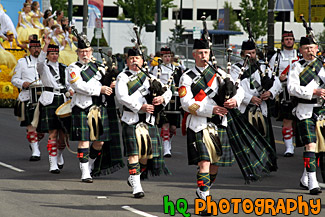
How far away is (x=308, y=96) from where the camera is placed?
33.2 feet

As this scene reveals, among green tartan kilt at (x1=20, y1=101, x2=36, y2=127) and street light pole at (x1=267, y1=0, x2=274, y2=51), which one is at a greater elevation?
street light pole at (x1=267, y1=0, x2=274, y2=51)

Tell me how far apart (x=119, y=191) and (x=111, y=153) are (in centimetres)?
122

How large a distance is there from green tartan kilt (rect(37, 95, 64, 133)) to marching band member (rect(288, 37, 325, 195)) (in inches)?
163

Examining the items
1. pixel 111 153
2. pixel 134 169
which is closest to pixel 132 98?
pixel 134 169

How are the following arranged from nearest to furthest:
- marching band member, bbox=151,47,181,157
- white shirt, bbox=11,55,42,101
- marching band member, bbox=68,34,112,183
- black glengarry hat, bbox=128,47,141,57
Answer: black glengarry hat, bbox=128,47,141,57 < marching band member, bbox=68,34,112,183 < white shirt, bbox=11,55,42,101 < marching band member, bbox=151,47,181,157

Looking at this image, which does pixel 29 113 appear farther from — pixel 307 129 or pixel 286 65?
pixel 307 129

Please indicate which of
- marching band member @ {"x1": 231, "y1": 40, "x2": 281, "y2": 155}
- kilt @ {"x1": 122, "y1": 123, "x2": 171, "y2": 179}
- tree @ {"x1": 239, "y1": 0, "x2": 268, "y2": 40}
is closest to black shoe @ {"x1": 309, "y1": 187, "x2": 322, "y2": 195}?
kilt @ {"x1": 122, "y1": 123, "x2": 171, "y2": 179}

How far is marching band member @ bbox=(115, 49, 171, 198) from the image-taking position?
983 centimetres

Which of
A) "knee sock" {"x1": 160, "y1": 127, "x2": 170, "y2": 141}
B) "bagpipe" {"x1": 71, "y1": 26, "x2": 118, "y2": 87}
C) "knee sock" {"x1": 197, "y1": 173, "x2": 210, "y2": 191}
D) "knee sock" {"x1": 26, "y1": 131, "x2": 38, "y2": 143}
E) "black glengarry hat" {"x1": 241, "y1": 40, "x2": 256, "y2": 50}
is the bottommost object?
"knee sock" {"x1": 160, "y1": 127, "x2": 170, "y2": 141}

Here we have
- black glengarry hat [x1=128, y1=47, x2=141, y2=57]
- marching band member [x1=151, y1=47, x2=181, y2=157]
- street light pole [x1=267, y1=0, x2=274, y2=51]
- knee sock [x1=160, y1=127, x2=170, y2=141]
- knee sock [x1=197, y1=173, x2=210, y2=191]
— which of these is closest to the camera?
knee sock [x1=197, y1=173, x2=210, y2=191]

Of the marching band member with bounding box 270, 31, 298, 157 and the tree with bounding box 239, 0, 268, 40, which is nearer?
the marching band member with bounding box 270, 31, 298, 157

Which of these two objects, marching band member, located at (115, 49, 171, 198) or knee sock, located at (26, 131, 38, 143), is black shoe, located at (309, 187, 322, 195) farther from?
knee sock, located at (26, 131, 38, 143)

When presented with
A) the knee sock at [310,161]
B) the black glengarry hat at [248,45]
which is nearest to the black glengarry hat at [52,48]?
the black glengarry hat at [248,45]

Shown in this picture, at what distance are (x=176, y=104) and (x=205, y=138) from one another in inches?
248
